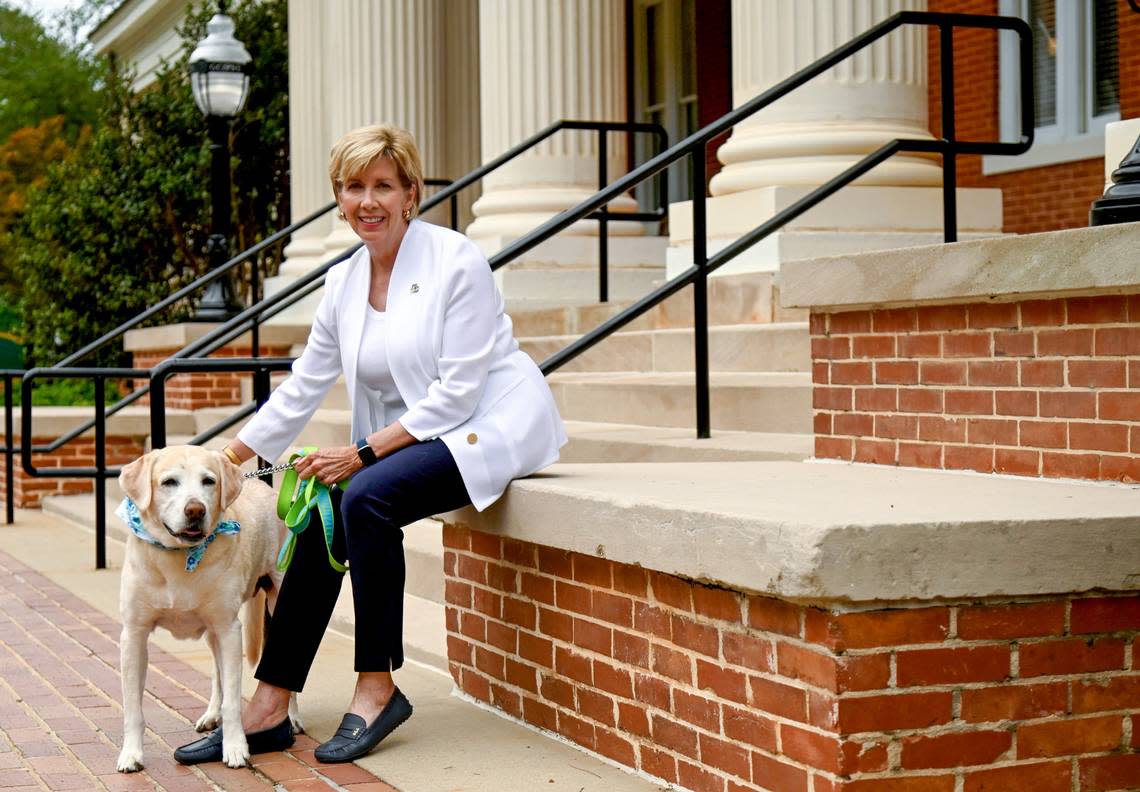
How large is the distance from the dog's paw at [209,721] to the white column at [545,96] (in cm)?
700

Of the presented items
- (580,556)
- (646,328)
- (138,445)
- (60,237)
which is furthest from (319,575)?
(60,237)

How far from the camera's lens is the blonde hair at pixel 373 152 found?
4.59 meters

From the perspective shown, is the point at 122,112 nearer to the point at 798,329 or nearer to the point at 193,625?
the point at 798,329

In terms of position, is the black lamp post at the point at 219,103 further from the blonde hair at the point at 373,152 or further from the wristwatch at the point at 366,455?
the wristwatch at the point at 366,455

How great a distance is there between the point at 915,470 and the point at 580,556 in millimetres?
1187

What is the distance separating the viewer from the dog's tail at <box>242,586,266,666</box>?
511cm

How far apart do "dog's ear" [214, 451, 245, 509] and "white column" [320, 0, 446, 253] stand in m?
9.03

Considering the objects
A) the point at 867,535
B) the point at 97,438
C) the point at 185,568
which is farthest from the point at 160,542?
the point at 97,438

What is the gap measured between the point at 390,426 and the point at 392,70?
9.46 meters

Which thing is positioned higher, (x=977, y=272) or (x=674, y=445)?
(x=977, y=272)

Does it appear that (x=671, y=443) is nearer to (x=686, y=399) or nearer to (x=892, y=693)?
(x=686, y=399)

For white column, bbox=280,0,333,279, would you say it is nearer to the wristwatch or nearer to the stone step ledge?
the wristwatch

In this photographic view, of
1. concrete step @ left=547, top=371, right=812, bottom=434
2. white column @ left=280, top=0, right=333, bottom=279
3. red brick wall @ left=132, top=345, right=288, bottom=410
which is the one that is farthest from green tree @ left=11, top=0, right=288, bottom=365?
concrete step @ left=547, top=371, right=812, bottom=434

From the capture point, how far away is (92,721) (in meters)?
5.11
